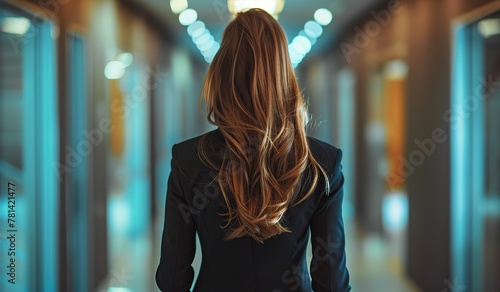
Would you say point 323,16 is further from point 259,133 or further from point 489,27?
point 259,133

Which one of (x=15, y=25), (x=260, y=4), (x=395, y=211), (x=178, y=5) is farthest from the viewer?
(x=395, y=211)

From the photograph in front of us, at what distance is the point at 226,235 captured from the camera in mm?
1338

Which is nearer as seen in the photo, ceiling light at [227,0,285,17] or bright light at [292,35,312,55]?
ceiling light at [227,0,285,17]

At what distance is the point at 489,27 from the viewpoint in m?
3.41

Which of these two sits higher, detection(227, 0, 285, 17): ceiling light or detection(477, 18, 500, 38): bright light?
detection(227, 0, 285, 17): ceiling light

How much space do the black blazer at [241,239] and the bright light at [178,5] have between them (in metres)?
3.86

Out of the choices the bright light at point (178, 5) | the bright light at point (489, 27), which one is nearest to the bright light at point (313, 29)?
the bright light at point (178, 5)

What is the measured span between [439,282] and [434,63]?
1.63 metres

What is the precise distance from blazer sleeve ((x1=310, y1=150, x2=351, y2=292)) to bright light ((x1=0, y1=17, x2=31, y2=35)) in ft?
7.17

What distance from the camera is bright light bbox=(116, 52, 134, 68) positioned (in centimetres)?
533

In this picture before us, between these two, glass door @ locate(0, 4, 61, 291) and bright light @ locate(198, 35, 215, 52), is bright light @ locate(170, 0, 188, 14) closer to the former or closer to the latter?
bright light @ locate(198, 35, 215, 52)

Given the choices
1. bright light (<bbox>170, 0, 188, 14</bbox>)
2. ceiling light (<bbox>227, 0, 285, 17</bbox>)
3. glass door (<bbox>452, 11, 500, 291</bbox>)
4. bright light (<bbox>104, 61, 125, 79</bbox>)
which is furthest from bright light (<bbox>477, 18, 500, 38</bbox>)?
bright light (<bbox>104, 61, 125, 79</bbox>)

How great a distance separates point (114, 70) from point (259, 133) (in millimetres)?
4101

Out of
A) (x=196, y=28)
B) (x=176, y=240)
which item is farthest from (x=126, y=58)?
(x=176, y=240)
